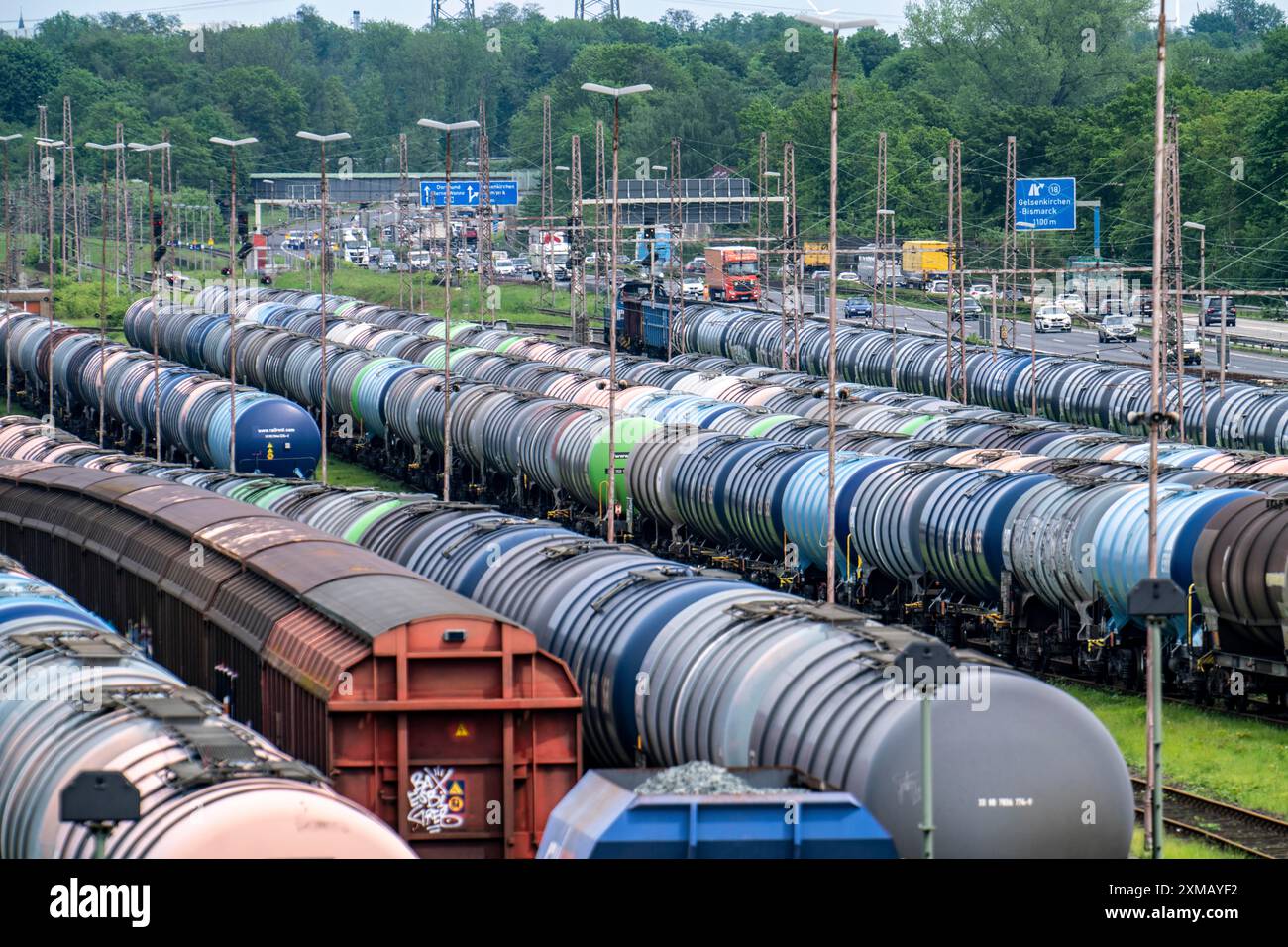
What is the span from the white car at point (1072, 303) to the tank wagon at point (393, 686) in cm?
7915

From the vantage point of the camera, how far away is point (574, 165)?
303 ft

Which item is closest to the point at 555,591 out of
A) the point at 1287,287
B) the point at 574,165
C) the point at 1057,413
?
the point at 1057,413

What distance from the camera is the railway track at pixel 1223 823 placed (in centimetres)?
2236

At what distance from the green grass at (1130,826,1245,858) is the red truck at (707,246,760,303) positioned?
8969 centimetres

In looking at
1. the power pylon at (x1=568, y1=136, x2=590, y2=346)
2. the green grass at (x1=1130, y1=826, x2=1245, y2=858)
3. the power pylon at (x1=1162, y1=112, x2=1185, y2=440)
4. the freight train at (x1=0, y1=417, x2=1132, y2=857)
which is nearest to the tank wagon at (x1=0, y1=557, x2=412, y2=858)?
the freight train at (x1=0, y1=417, x2=1132, y2=857)

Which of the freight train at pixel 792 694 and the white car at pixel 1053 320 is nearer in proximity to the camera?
the freight train at pixel 792 694

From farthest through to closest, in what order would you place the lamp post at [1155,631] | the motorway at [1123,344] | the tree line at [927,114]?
the tree line at [927,114], the motorway at [1123,344], the lamp post at [1155,631]

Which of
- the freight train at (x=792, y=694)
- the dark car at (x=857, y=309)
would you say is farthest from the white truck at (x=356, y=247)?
the freight train at (x=792, y=694)

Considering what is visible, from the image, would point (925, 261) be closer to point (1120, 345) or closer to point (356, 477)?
point (1120, 345)

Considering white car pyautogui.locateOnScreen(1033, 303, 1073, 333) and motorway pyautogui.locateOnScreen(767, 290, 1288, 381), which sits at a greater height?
white car pyautogui.locateOnScreen(1033, 303, 1073, 333)

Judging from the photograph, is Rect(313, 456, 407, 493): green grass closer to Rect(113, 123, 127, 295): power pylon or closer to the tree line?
Rect(113, 123, 127, 295): power pylon

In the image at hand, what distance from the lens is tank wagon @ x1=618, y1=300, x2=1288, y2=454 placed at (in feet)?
175

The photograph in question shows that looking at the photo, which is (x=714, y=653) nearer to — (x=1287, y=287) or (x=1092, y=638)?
(x=1092, y=638)

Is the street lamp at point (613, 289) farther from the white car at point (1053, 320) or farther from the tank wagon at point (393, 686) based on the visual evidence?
the white car at point (1053, 320)
